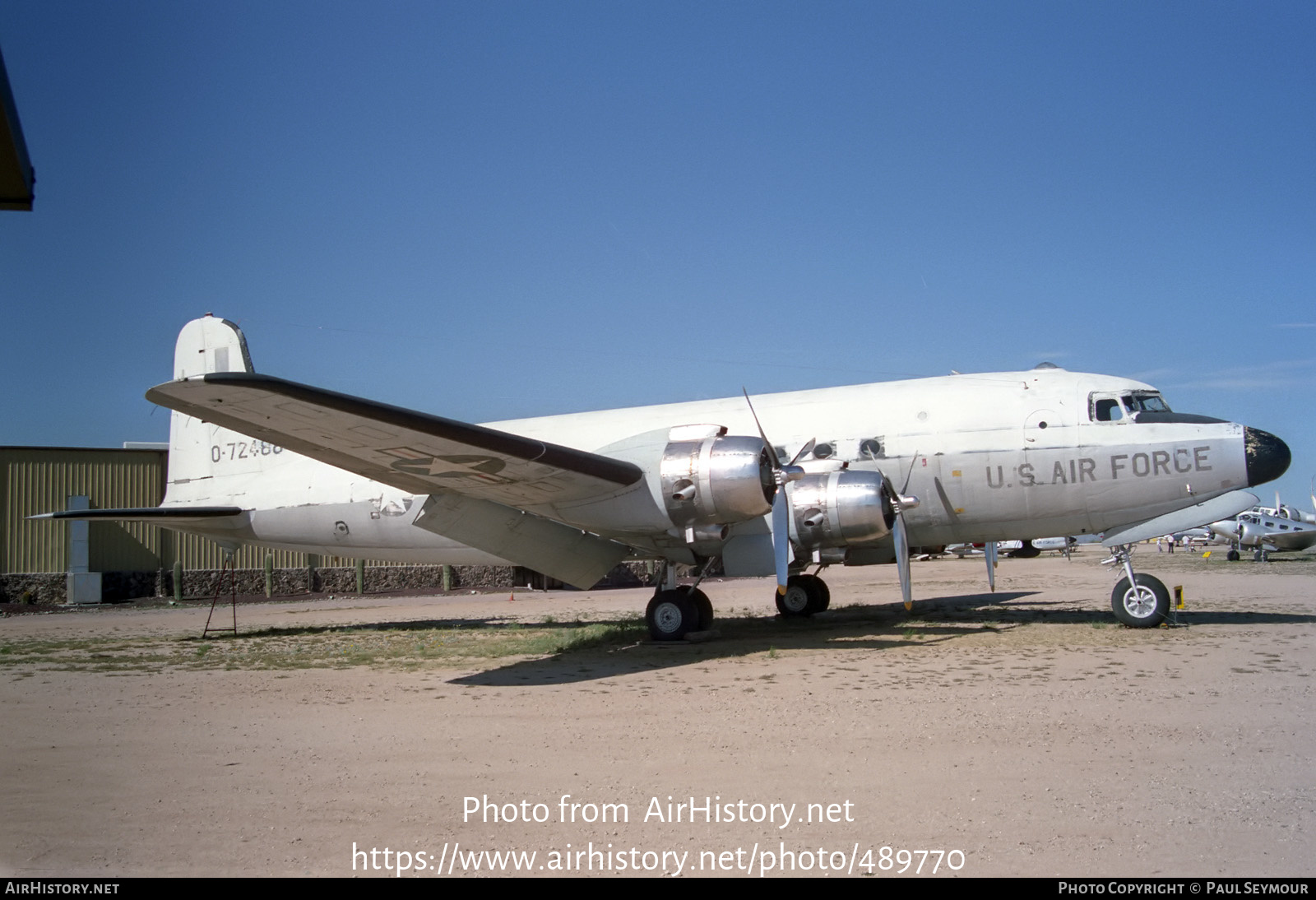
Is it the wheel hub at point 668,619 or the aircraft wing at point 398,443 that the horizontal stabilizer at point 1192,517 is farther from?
the aircraft wing at point 398,443

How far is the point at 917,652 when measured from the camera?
10367 millimetres

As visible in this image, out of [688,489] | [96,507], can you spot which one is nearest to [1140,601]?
[688,489]

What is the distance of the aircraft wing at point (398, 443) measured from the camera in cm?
827

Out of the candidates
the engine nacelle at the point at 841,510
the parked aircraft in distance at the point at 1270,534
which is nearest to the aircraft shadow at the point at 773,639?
the engine nacelle at the point at 841,510

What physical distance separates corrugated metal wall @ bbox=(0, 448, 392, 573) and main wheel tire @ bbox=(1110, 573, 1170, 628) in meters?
21.3

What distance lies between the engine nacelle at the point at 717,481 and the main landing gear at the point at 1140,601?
491 centimetres

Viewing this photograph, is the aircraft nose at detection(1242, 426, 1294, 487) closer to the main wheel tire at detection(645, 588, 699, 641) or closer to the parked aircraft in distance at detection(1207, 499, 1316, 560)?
the main wheel tire at detection(645, 588, 699, 641)

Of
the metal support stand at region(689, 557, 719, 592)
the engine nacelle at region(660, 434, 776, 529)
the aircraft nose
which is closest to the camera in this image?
the engine nacelle at region(660, 434, 776, 529)

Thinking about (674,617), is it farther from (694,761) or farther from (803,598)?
(694,761)

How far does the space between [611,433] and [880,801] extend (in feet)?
30.7

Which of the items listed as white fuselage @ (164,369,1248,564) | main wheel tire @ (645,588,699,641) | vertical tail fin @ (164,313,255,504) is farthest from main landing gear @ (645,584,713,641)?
vertical tail fin @ (164,313,255,504)

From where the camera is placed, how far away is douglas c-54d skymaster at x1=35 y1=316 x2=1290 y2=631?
33.9 ft
